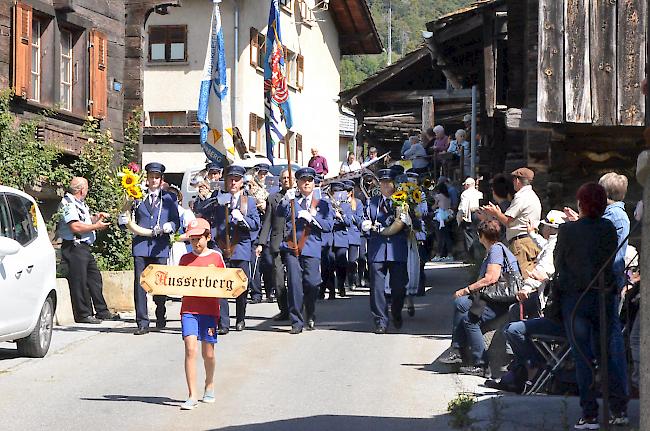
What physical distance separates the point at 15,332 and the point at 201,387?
2078 mm

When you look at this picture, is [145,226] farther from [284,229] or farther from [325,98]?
[325,98]

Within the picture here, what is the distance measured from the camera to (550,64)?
45.5 ft

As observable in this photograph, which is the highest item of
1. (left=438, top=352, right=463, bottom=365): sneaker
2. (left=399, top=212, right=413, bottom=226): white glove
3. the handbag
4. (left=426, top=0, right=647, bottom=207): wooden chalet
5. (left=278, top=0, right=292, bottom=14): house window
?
(left=278, top=0, right=292, bottom=14): house window

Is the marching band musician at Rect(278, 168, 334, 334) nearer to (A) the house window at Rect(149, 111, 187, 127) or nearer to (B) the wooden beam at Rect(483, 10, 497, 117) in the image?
(B) the wooden beam at Rect(483, 10, 497, 117)

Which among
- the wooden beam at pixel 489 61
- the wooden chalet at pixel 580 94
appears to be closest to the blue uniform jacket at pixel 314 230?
the wooden chalet at pixel 580 94

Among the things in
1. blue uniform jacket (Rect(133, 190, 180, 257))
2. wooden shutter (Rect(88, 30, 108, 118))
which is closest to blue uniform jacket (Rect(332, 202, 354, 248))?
wooden shutter (Rect(88, 30, 108, 118))

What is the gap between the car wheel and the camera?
1269 centimetres

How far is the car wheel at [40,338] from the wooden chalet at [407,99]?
22.0 meters

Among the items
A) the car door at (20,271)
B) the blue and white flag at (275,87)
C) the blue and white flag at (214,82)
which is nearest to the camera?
the car door at (20,271)

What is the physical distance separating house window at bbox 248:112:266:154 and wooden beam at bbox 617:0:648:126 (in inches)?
1038

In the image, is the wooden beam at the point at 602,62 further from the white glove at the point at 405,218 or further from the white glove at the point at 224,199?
the white glove at the point at 224,199

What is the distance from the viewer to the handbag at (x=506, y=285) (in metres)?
11.5

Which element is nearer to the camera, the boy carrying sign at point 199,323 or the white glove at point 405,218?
the boy carrying sign at point 199,323

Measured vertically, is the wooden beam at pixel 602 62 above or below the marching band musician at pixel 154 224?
above
